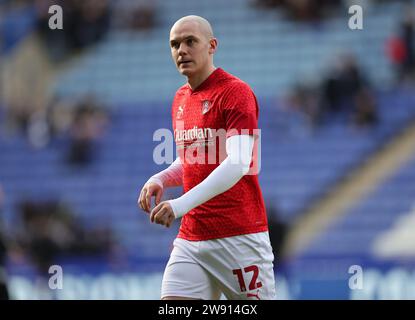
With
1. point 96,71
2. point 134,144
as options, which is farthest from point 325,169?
point 96,71

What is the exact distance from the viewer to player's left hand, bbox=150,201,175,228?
15.3ft

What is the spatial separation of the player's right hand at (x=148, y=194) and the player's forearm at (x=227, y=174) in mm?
293

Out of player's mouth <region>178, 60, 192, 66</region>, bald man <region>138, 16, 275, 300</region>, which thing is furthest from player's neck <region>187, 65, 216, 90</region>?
player's mouth <region>178, 60, 192, 66</region>

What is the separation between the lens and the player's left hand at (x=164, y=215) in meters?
4.68

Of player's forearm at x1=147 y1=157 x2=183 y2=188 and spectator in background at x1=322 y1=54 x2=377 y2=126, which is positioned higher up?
spectator in background at x1=322 y1=54 x2=377 y2=126

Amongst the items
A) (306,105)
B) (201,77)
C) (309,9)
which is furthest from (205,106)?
(309,9)

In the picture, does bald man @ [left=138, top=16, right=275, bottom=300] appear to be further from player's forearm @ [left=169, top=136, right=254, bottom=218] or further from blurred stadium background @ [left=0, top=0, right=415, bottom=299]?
blurred stadium background @ [left=0, top=0, right=415, bottom=299]

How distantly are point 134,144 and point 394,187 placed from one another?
448cm

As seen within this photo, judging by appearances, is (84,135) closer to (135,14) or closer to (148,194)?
(135,14)

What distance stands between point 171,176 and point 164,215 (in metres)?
0.78

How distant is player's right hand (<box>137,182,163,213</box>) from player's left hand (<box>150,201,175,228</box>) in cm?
33

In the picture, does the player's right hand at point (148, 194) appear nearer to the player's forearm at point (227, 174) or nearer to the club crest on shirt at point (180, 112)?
the player's forearm at point (227, 174)

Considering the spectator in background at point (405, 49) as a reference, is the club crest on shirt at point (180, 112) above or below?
below

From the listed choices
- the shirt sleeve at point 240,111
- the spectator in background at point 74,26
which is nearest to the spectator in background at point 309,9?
the spectator in background at point 74,26
